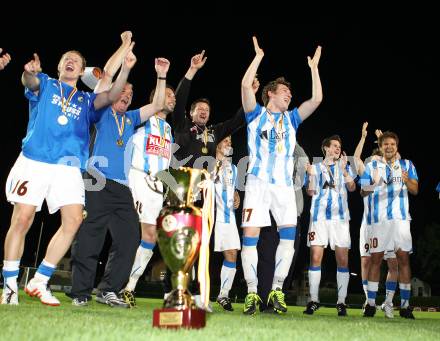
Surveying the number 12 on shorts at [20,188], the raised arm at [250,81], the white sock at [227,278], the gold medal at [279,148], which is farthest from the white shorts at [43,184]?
the white sock at [227,278]

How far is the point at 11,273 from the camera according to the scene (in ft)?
14.4

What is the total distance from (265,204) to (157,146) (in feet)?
5.57

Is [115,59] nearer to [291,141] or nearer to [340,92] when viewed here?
[291,141]

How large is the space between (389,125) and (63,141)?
16.9 m

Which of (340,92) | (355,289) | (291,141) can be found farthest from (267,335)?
(355,289)

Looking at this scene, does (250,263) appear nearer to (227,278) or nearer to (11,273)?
(227,278)

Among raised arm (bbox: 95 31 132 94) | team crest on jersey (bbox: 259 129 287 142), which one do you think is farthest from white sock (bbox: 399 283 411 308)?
raised arm (bbox: 95 31 132 94)

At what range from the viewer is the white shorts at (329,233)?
292 inches

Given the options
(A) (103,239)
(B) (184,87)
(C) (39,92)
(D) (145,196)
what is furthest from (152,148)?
(C) (39,92)

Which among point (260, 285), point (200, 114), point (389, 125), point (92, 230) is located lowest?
point (260, 285)

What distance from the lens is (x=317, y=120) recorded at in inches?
799

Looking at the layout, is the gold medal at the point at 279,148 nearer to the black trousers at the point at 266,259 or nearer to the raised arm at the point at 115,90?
the black trousers at the point at 266,259

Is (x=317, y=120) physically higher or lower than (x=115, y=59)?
higher

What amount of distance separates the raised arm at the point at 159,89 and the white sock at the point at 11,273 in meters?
2.21
